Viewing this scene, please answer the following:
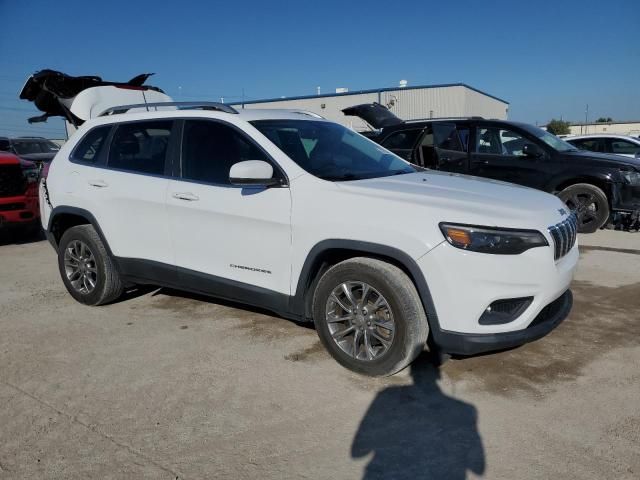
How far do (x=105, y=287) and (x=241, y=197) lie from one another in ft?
6.44

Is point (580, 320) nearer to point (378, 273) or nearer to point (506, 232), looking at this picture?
point (506, 232)

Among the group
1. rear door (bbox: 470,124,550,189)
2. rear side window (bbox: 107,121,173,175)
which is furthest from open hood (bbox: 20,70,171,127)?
rear door (bbox: 470,124,550,189)

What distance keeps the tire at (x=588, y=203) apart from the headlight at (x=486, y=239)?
5.51 metres

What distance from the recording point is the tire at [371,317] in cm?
316

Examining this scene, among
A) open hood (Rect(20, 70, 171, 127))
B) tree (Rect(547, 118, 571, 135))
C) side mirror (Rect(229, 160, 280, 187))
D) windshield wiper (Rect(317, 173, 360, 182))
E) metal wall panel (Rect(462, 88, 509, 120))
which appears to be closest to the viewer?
side mirror (Rect(229, 160, 280, 187))

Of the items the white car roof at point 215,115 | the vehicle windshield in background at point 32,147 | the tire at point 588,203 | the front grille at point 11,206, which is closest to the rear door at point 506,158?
the tire at point 588,203

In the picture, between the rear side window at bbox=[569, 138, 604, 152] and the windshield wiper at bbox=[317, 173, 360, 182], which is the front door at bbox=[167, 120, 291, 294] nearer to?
the windshield wiper at bbox=[317, 173, 360, 182]

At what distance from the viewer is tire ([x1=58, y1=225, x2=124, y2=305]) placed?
480 centimetres

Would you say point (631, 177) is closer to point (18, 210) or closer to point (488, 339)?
point (488, 339)

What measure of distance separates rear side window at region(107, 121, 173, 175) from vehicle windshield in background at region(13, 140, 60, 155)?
11.8m

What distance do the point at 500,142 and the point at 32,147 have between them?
518 inches

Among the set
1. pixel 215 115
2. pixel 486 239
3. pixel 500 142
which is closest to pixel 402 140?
pixel 500 142

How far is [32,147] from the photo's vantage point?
15.0 m

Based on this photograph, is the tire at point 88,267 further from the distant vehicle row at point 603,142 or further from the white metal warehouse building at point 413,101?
the white metal warehouse building at point 413,101
